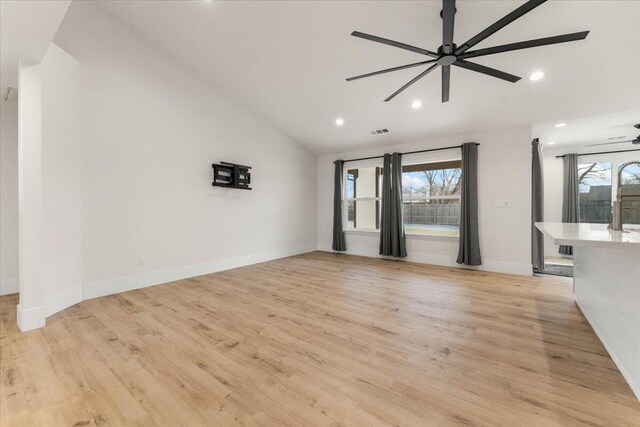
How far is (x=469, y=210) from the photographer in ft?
16.0

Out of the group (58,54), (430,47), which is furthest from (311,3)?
(58,54)

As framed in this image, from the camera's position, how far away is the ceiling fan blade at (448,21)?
1.87 meters

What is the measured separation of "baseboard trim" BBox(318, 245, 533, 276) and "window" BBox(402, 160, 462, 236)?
50 cm

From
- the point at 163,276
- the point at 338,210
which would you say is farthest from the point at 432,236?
the point at 163,276

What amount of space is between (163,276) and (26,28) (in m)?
3.08

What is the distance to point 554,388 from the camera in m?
1.63

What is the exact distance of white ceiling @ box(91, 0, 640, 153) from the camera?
8.75 ft

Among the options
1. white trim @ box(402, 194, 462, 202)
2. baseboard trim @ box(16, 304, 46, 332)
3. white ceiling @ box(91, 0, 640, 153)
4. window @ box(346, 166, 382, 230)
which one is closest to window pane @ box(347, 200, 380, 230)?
window @ box(346, 166, 382, 230)

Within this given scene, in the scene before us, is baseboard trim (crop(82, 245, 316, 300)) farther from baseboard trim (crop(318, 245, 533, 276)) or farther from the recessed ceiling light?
the recessed ceiling light

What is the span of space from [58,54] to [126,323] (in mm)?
2923

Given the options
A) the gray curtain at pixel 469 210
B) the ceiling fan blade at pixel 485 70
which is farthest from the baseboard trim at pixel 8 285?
the gray curtain at pixel 469 210

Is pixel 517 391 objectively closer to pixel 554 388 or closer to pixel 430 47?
pixel 554 388

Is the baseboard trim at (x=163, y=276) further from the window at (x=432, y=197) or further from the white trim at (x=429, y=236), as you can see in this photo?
the window at (x=432, y=197)

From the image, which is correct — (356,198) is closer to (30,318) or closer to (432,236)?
(432,236)
